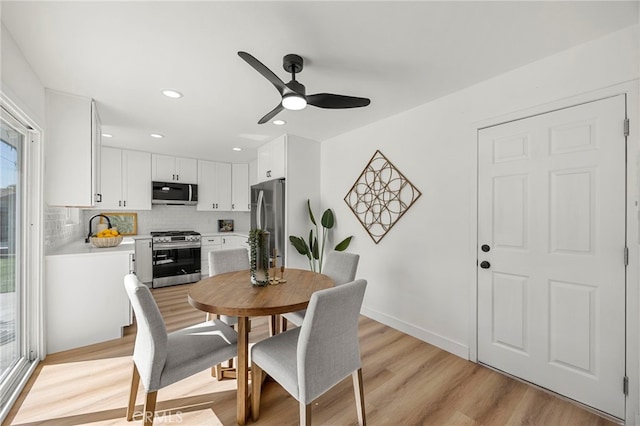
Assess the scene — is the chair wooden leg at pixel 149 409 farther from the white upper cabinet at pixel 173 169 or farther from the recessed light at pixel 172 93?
the white upper cabinet at pixel 173 169

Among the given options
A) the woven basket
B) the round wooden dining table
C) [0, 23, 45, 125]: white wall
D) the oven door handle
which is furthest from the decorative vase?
the oven door handle

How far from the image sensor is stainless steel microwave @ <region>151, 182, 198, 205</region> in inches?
184

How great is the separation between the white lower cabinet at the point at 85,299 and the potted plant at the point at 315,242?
6.26 ft

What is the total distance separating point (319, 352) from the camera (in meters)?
1.35

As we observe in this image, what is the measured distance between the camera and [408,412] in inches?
68.0

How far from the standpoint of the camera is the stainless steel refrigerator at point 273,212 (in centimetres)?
369

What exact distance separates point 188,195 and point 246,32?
394 cm

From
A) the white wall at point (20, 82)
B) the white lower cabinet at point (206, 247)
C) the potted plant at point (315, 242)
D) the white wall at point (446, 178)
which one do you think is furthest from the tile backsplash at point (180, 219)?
the white wall at point (446, 178)

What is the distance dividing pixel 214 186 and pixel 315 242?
2.79 m

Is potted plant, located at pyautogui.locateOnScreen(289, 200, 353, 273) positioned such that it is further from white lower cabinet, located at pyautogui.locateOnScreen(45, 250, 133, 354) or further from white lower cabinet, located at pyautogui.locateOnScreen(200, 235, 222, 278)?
white lower cabinet, located at pyautogui.locateOnScreen(200, 235, 222, 278)

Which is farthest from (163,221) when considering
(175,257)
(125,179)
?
(125,179)

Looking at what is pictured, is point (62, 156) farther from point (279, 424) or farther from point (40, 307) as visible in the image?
point (279, 424)

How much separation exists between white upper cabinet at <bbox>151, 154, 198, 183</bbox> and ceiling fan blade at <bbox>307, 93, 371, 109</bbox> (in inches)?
156

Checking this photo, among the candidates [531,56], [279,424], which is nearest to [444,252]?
[531,56]
